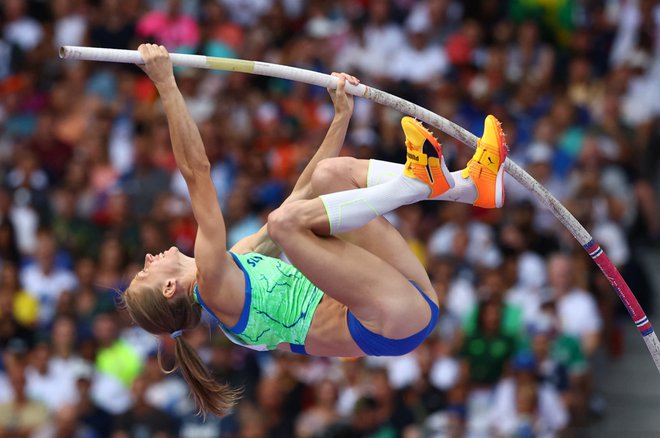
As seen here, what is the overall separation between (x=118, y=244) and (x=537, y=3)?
5.36 meters

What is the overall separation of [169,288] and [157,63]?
4.10 feet

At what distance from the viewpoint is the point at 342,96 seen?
695cm

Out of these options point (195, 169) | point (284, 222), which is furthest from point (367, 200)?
point (195, 169)

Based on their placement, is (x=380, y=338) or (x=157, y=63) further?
(x=380, y=338)

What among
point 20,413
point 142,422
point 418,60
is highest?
point 418,60

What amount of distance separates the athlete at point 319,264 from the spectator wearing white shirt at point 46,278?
5906 millimetres

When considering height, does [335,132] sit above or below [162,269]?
above

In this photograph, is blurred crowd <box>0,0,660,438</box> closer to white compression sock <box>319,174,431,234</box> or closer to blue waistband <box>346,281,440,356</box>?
blue waistband <box>346,281,440,356</box>

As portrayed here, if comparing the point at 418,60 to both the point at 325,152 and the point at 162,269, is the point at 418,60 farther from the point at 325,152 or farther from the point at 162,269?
the point at 162,269

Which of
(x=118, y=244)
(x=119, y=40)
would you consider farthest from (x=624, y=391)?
(x=119, y=40)

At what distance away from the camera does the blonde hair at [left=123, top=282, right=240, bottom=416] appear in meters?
6.83

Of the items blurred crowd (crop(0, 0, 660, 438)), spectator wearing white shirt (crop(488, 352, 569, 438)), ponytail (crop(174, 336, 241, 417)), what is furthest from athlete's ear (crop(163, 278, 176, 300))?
spectator wearing white shirt (crop(488, 352, 569, 438))

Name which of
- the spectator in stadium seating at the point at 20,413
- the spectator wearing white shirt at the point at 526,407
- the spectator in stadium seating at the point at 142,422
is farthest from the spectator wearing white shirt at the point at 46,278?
the spectator wearing white shirt at the point at 526,407

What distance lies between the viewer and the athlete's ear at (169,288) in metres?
6.78
